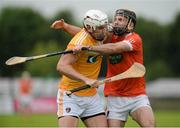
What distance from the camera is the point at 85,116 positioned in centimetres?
989

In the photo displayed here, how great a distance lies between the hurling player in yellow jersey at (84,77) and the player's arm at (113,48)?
146mm

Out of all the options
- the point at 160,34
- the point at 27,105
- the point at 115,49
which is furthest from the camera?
the point at 160,34

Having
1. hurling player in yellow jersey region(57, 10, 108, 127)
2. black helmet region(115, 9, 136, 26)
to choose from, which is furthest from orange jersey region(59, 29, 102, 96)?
black helmet region(115, 9, 136, 26)

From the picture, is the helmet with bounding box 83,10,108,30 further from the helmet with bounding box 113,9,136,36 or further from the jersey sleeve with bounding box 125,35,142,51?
the jersey sleeve with bounding box 125,35,142,51

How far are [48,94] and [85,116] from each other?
22373 millimetres

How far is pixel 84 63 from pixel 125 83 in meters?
0.73

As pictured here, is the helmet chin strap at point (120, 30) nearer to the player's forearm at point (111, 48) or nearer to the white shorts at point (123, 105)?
the player's forearm at point (111, 48)

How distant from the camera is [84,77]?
9.41m

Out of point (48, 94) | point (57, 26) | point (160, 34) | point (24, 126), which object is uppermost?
point (57, 26)

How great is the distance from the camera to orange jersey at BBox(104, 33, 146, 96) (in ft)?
32.5

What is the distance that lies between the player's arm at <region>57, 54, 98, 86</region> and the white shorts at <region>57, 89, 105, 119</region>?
17.9 inches

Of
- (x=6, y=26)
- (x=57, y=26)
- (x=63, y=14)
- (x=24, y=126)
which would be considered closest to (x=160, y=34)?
(x=63, y=14)

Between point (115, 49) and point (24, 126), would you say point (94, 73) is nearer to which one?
point (115, 49)

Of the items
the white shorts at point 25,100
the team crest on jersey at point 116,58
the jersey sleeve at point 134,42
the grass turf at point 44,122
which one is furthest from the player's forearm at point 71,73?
the white shorts at point 25,100
